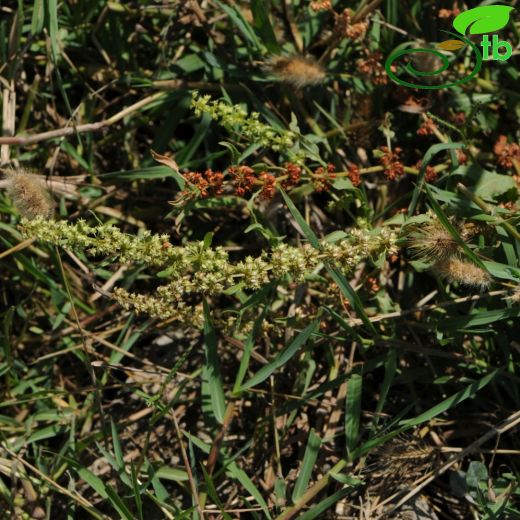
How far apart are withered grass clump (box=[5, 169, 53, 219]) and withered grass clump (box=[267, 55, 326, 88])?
1011 mm

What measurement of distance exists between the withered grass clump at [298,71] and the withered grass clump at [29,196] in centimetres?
101

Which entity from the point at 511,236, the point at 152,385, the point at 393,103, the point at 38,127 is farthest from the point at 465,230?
the point at 38,127

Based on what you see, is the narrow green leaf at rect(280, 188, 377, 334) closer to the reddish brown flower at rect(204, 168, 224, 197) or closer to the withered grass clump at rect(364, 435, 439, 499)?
the reddish brown flower at rect(204, 168, 224, 197)

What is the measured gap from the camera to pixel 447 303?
2.46 meters

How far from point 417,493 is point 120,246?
1.49m

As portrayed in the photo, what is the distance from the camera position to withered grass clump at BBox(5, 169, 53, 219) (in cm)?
225

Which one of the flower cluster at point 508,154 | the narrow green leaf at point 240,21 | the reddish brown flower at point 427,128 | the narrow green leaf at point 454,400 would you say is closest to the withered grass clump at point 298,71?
the narrow green leaf at point 240,21

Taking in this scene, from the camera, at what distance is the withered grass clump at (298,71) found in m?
2.71

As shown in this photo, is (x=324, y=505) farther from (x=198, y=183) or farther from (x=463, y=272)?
(x=198, y=183)

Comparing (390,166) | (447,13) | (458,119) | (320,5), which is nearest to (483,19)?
(447,13)

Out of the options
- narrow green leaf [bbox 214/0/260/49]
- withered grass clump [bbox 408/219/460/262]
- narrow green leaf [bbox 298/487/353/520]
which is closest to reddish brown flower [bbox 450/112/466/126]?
withered grass clump [bbox 408/219/460/262]

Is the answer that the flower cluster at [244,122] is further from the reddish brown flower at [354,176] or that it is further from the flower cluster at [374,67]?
the flower cluster at [374,67]

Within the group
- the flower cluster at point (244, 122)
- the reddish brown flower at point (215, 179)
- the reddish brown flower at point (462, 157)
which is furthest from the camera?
the reddish brown flower at point (462, 157)

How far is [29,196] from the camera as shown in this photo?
2.27 meters
